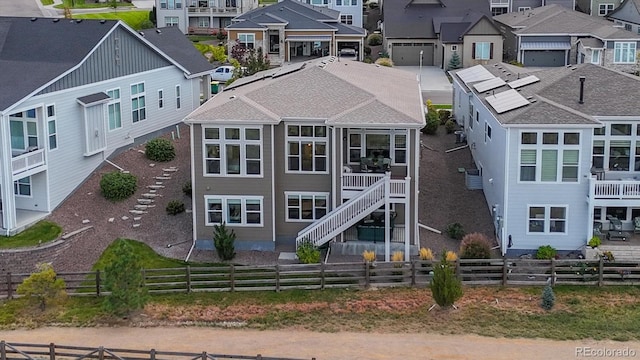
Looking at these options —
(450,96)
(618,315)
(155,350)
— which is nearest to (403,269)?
(618,315)

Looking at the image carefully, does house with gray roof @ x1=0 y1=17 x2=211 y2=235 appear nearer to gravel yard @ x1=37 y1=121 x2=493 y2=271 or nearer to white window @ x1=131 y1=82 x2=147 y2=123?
white window @ x1=131 y1=82 x2=147 y2=123

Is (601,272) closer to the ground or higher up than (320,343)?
higher up

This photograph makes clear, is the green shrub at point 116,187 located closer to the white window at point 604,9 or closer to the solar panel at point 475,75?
the solar panel at point 475,75

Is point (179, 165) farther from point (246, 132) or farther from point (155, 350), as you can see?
point (155, 350)

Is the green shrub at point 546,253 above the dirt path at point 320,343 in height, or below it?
above

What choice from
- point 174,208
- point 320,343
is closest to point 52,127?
point 174,208

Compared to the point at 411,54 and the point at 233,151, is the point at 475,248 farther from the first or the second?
the point at 411,54

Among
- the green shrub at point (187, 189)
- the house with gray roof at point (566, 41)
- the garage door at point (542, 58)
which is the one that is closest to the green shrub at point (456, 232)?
the green shrub at point (187, 189)
